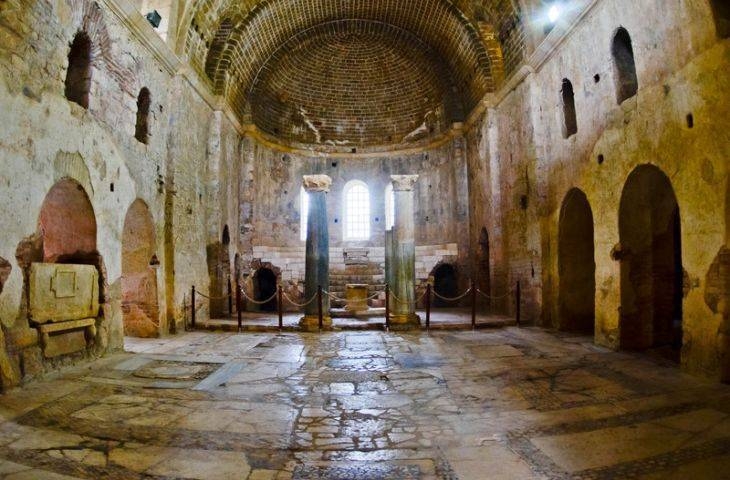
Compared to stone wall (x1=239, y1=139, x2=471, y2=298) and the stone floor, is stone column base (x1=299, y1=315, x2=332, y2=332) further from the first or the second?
stone wall (x1=239, y1=139, x2=471, y2=298)

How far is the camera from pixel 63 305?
6500mm

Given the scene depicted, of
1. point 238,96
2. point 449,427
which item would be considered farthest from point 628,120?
point 238,96

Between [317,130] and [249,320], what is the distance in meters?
9.52

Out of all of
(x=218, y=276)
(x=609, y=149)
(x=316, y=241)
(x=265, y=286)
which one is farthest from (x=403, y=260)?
(x=265, y=286)

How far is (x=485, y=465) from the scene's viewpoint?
3.42 meters

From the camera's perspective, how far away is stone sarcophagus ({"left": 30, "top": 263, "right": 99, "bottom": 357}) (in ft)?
19.6

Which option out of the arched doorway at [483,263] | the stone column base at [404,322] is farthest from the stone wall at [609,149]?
the stone column base at [404,322]

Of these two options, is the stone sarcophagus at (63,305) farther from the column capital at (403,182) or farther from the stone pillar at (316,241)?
the column capital at (403,182)

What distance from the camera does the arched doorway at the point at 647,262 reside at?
7.64 meters

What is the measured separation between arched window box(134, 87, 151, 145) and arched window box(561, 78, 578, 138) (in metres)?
8.93

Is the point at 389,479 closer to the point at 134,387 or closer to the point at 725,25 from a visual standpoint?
the point at 134,387

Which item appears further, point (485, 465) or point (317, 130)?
point (317, 130)

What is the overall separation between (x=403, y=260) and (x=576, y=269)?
385 centimetres

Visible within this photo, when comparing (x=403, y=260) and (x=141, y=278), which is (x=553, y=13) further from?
(x=141, y=278)
